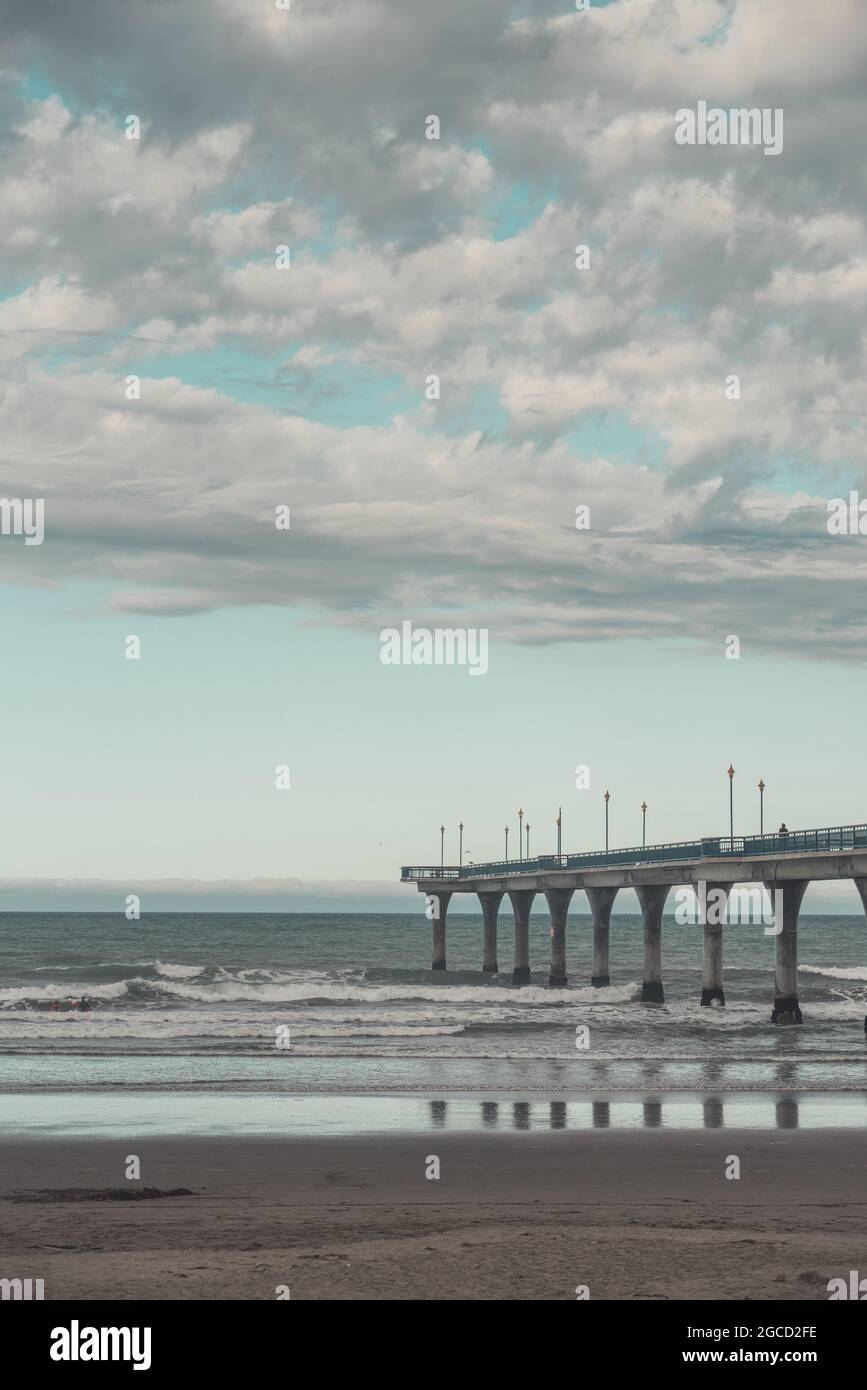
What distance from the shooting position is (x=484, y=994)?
2992 inches

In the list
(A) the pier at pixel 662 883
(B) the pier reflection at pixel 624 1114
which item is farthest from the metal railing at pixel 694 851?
(B) the pier reflection at pixel 624 1114

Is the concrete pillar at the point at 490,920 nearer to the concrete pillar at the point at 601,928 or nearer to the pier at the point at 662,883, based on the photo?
the pier at the point at 662,883

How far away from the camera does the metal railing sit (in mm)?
52406

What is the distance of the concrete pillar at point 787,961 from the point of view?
54.2m

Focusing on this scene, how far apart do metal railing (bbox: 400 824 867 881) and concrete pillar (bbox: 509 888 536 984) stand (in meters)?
1.51

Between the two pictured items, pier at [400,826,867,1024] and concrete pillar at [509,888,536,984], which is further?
concrete pillar at [509,888,536,984]

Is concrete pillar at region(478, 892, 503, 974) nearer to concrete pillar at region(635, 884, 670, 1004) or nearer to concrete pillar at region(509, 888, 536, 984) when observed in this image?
concrete pillar at region(509, 888, 536, 984)

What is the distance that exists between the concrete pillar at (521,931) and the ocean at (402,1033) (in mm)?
1208

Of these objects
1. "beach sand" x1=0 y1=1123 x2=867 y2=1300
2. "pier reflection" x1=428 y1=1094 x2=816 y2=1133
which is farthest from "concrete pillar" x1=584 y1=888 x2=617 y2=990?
"beach sand" x1=0 y1=1123 x2=867 y2=1300

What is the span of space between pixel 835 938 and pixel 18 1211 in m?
188

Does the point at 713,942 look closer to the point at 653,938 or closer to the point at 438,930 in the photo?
the point at 653,938

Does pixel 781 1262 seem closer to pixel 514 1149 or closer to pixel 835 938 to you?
pixel 514 1149

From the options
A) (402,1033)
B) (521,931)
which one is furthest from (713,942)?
(521,931)
